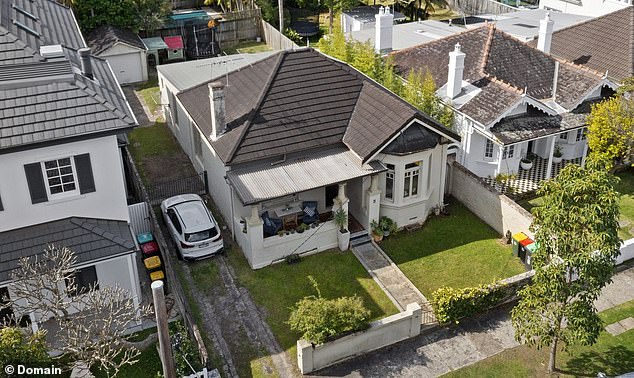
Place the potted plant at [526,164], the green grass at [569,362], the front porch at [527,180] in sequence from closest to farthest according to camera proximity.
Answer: the green grass at [569,362] → the front porch at [527,180] → the potted plant at [526,164]

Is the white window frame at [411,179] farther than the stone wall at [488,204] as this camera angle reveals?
Yes

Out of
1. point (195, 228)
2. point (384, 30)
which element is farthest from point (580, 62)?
point (195, 228)

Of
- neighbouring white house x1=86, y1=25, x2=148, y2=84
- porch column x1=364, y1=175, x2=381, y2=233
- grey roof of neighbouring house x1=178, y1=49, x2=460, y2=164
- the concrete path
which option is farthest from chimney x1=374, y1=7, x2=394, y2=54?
neighbouring white house x1=86, y1=25, x2=148, y2=84

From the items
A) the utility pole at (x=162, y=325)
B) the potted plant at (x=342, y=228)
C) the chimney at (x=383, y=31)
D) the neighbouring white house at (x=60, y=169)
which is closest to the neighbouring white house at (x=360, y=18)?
the chimney at (x=383, y=31)

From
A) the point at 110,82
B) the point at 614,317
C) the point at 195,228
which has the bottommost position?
the point at 614,317

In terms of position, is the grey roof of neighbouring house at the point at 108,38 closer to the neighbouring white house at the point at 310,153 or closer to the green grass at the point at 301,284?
the neighbouring white house at the point at 310,153

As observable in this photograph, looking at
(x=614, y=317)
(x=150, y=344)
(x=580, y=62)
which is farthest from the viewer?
(x=580, y=62)

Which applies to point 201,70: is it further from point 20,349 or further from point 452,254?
point 20,349

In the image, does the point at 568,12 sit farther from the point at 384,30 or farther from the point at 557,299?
the point at 557,299
